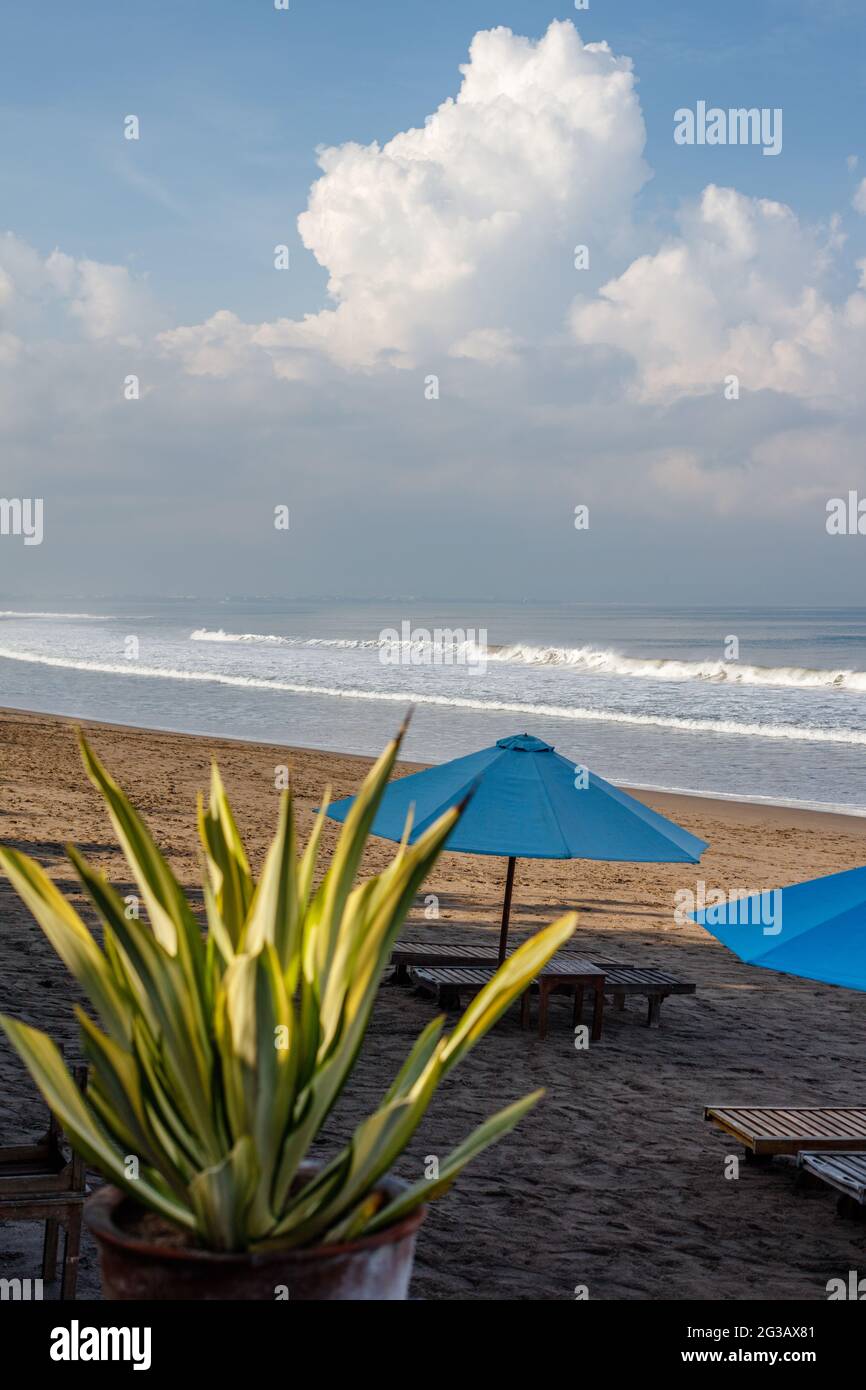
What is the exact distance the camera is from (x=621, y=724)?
29156mm

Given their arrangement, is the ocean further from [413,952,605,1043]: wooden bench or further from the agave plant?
A: the agave plant

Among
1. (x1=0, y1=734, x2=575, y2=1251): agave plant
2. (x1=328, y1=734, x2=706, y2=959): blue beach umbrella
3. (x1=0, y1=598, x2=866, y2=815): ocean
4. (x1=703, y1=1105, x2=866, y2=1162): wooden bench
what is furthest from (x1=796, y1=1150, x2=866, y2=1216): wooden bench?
(x1=0, y1=598, x2=866, y2=815): ocean

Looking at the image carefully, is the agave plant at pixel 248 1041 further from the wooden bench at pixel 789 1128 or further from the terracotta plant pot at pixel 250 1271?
the wooden bench at pixel 789 1128

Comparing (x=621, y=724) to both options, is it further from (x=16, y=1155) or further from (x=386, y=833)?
(x=16, y=1155)

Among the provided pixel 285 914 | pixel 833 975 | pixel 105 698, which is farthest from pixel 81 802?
pixel 105 698

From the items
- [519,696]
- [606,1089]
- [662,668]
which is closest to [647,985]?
[606,1089]

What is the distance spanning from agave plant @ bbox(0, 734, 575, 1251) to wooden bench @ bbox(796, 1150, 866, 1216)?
3596 mm

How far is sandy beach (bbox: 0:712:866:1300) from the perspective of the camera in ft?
15.5

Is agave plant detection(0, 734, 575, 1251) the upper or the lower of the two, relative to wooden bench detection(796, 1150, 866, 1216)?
upper

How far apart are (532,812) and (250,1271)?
17.6 ft

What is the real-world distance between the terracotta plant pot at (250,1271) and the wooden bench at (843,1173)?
3.72m

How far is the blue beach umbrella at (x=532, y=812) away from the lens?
23.0 ft

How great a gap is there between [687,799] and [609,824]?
465 inches

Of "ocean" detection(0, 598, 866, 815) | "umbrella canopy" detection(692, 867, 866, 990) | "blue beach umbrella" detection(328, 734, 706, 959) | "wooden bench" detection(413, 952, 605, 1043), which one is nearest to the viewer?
"umbrella canopy" detection(692, 867, 866, 990)
